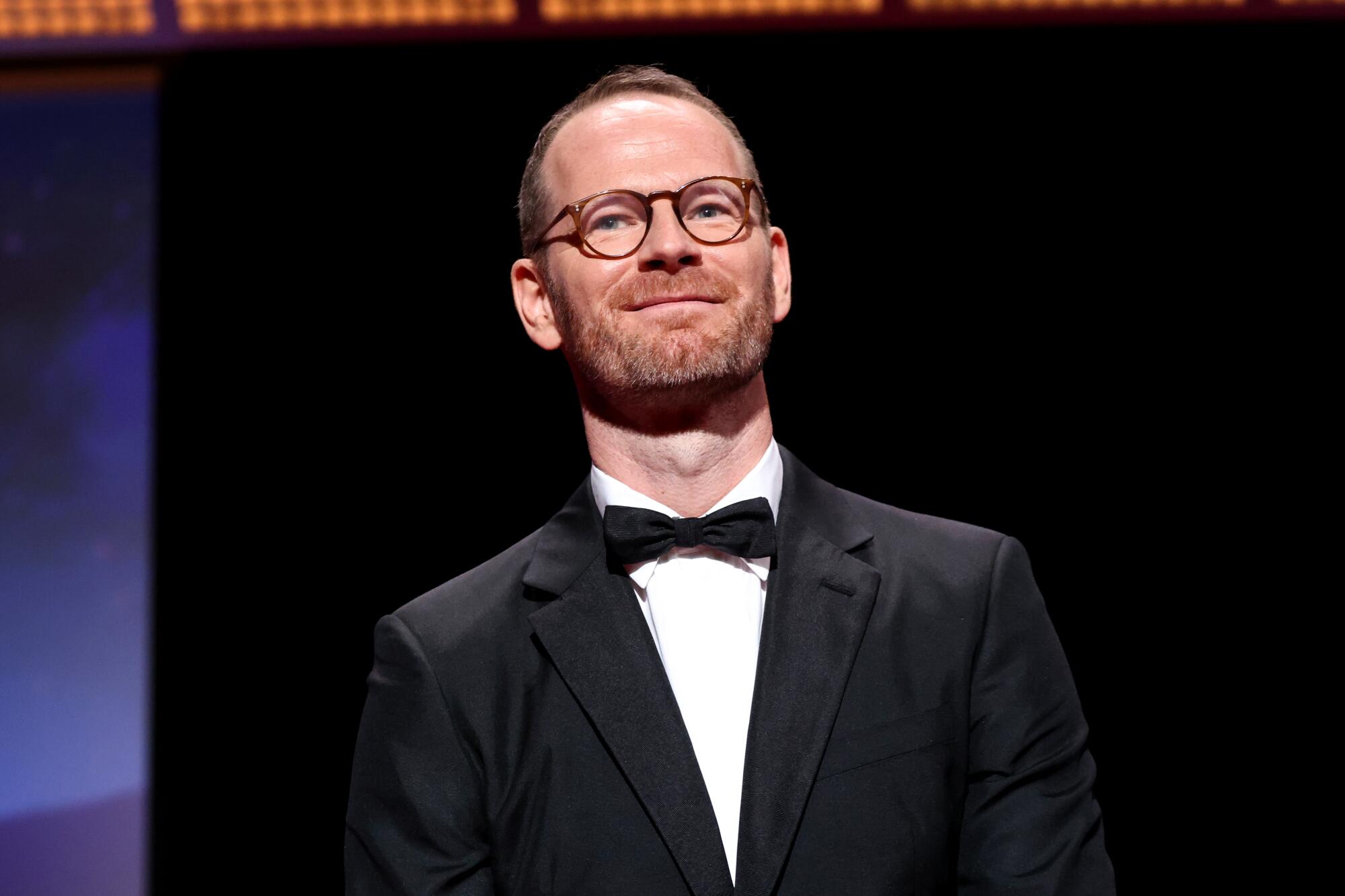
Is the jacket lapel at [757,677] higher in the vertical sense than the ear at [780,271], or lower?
lower

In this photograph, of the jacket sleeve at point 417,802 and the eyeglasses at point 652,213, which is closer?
the jacket sleeve at point 417,802

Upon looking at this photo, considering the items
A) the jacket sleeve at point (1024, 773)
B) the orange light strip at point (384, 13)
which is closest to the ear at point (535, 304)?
the jacket sleeve at point (1024, 773)

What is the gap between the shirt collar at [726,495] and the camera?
173cm

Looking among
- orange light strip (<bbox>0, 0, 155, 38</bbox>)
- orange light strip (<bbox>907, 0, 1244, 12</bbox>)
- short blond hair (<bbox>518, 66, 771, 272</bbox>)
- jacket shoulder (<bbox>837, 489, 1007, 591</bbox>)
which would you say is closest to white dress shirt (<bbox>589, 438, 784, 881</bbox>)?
jacket shoulder (<bbox>837, 489, 1007, 591</bbox>)

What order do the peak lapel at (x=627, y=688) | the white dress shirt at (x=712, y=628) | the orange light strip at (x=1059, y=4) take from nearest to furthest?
the peak lapel at (x=627, y=688), the white dress shirt at (x=712, y=628), the orange light strip at (x=1059, y=4)

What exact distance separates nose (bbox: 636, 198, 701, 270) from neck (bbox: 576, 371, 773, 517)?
7.0 inches

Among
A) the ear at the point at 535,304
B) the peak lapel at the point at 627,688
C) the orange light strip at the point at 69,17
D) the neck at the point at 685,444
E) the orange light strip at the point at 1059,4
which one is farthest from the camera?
the orange light strip at the point at 69,17

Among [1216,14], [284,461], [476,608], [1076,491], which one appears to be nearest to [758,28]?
[1216,14]

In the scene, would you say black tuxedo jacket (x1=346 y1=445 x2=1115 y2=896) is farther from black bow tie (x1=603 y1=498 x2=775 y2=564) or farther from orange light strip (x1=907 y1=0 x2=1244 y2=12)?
orange light strip (x1=907 y1=0 x2=1244 y2=12)

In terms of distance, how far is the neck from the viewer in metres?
1.73

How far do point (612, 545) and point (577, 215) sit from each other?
43 centimetres

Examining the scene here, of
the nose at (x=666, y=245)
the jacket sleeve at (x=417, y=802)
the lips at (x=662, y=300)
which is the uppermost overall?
the nose at (x=666, y=245)

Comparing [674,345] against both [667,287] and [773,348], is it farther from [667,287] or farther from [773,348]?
[773,348]

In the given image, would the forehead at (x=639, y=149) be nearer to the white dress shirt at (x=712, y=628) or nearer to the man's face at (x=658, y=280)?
the man's face at (x=658, y=280)
